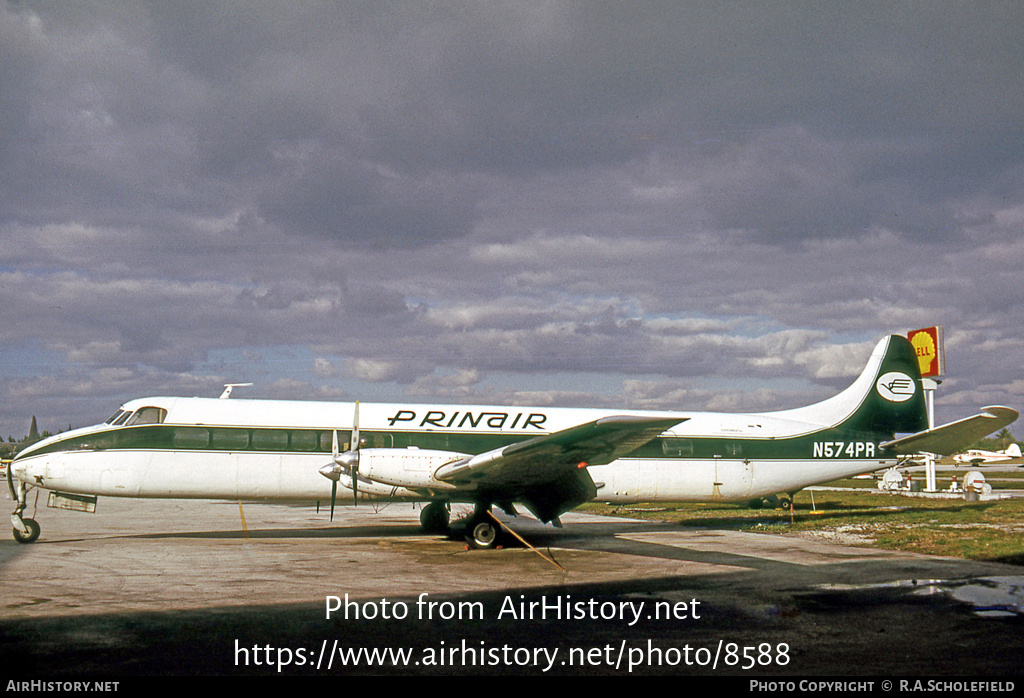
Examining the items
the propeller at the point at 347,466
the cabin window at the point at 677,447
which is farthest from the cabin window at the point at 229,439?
the cabin window at the point at 677,447

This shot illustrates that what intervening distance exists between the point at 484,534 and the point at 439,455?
239cm

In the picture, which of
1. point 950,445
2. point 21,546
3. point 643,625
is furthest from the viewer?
point 950,445

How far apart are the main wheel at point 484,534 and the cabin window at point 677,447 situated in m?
5.36

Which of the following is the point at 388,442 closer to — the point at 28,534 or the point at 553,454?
the point at 553,454

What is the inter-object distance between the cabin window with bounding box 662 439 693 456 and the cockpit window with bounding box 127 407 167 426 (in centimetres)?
1277

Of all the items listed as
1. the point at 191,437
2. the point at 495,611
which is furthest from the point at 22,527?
the point at 495,611

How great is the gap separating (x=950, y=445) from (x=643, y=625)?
15.4 meters

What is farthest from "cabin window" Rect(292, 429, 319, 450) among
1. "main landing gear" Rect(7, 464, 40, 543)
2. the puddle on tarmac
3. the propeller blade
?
the puddle on tarmac

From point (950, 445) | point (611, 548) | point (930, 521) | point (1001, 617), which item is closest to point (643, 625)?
point (1001, 617)

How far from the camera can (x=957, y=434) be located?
19.5m

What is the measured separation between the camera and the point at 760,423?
67.1 ft

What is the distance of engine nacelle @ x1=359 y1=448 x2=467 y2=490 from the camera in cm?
1523

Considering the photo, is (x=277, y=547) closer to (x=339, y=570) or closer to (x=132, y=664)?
(x=339, y=570)

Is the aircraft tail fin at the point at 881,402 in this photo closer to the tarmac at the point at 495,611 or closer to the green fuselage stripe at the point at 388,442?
the green fuselage stripe at the point at 388,442
